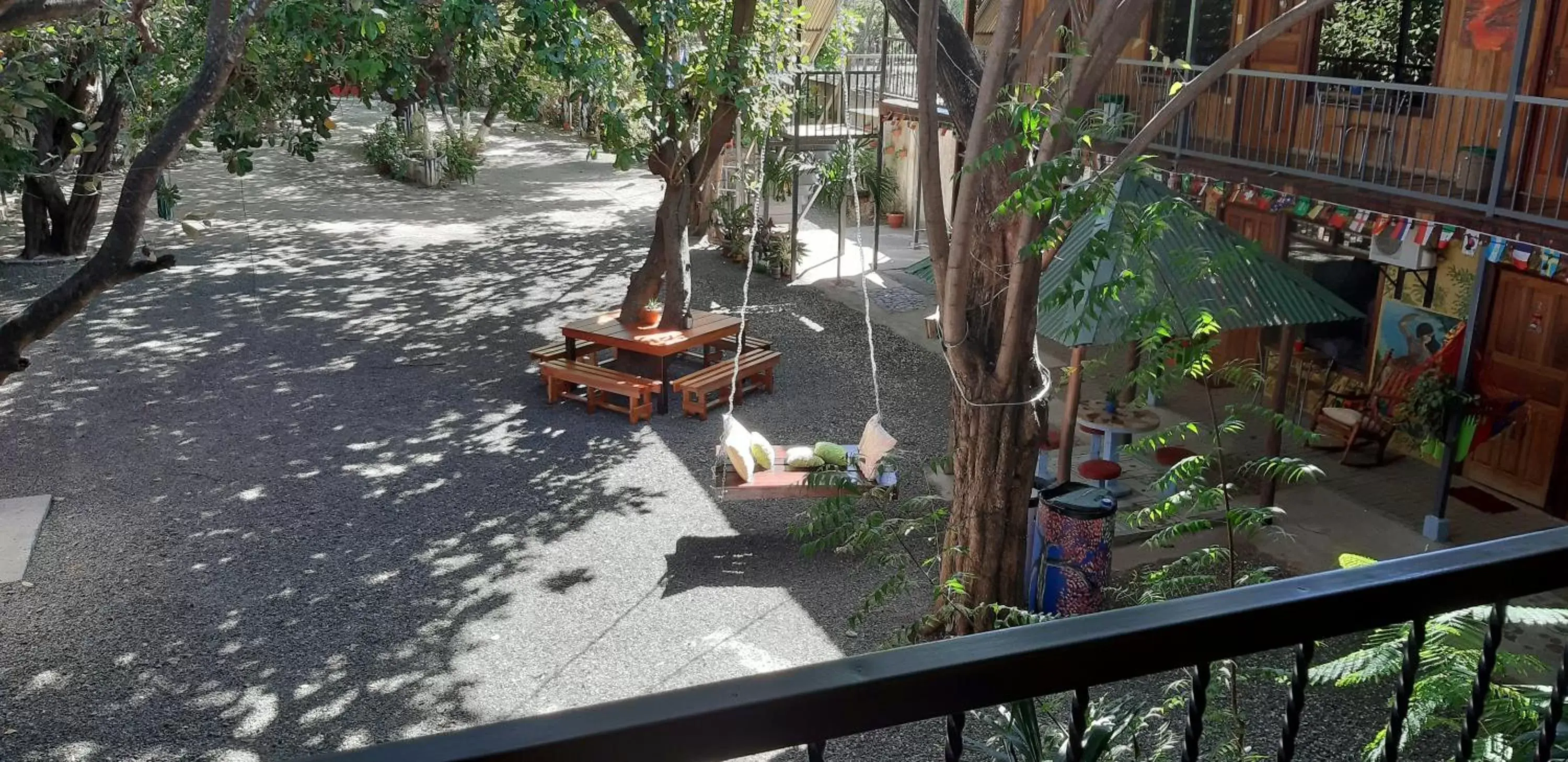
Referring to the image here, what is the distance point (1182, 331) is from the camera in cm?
908

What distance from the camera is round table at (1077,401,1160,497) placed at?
11227mm

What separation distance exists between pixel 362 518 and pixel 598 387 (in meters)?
3.27

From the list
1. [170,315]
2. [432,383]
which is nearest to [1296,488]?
[432,383]

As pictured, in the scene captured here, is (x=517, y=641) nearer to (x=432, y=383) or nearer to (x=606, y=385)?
(x=606, y=385)

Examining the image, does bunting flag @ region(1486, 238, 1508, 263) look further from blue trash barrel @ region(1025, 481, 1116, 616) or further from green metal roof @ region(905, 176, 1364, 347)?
blue trash barrel @ region(1025, 481, 1116, 616)

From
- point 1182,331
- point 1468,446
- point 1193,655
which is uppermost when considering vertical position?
point 1193,655

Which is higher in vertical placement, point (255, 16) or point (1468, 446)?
point (255, 16)

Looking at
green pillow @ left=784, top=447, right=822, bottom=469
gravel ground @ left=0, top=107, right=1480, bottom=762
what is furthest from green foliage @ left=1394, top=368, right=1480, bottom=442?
green pillow @ left=784, top=447, right=822, bottom=469

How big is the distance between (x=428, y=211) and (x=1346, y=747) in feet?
72.1

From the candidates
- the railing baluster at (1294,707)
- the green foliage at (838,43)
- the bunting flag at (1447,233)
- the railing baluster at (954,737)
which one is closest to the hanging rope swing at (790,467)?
the bunting flag at (1447,233)

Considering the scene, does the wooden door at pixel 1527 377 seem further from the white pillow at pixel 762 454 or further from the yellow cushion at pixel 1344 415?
the white pillow at pixel 762 454

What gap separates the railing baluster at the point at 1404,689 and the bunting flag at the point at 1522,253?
838 centimetres

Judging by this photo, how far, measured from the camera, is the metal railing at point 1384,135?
385 inches

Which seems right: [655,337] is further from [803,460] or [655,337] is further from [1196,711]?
[1196,711]
